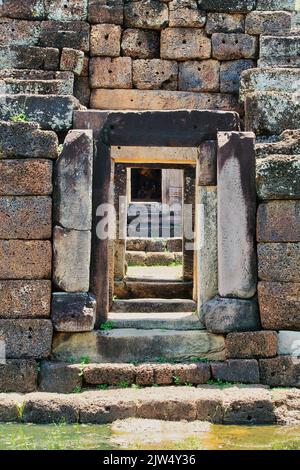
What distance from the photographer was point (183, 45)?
513 inches

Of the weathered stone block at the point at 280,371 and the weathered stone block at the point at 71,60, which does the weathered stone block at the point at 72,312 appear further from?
the weathered stone block at the point at 71,60

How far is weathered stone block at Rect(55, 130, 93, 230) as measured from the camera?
811cm

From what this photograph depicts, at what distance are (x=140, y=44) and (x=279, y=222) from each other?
6.30m

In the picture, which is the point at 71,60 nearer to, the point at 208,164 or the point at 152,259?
the point at 208,164

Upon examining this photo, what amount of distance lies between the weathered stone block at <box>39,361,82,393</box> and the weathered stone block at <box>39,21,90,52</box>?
6.94m

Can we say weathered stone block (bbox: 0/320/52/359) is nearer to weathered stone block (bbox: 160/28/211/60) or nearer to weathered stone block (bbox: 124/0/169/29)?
weathered stone block (bbox: 160/28/211/60)

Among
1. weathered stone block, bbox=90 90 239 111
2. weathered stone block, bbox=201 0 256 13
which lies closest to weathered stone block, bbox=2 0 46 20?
weathered stone block, bbox=90 90 239 111

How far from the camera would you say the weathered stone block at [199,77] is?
1298 cm

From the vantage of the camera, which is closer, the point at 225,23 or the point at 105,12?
the point at 105,12

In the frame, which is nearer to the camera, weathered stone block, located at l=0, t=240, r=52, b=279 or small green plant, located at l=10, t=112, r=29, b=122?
weathered stone block, located at l=0, t=240, r=52, b=279

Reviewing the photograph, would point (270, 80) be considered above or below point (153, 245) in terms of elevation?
above

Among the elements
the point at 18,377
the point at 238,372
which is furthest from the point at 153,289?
the point at 18,377

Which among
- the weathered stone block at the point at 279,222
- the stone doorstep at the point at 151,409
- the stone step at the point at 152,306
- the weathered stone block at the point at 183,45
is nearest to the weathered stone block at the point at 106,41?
the weathered stone block at the point at 183,45
